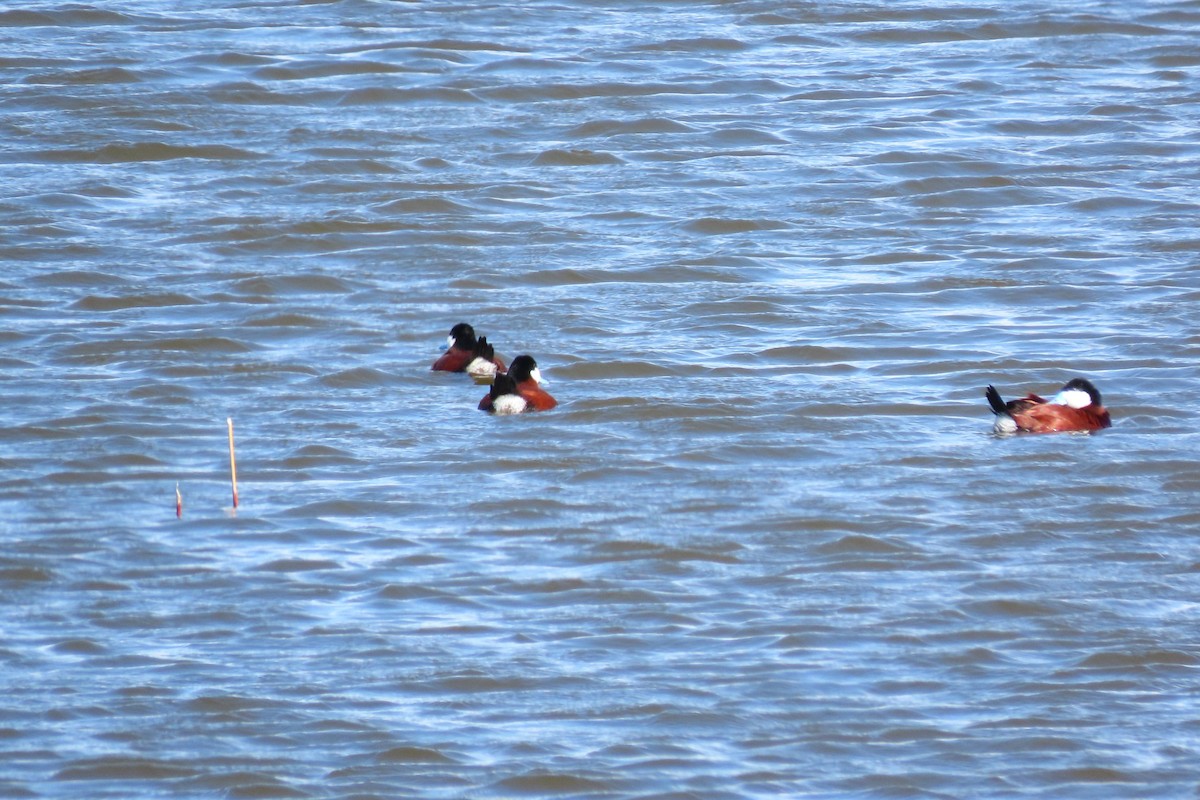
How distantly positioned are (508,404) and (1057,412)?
105 inches

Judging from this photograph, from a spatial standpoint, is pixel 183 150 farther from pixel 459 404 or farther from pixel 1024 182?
pixel 1024 182

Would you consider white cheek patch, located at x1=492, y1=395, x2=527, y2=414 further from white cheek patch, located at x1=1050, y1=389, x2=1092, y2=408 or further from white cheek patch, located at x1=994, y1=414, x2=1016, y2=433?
white cheek patch, located at x1=1050, y1=389, x2=1092, y2=408

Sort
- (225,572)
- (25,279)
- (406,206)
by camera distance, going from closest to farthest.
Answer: (225,572) → (25,279) → (406,206)

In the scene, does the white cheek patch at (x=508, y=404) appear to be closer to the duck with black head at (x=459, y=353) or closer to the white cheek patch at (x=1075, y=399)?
the duck with black head at (x=459, y=353)

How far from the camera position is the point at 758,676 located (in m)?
6.80

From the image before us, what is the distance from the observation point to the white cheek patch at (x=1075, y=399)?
31.0ft

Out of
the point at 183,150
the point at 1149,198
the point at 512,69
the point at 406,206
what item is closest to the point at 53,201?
the point at 183,150

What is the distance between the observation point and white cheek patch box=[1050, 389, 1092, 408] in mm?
9438

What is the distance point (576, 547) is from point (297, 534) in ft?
3.78

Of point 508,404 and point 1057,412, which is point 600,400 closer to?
point 508,404

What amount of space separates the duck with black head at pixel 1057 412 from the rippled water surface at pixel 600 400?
134 mm

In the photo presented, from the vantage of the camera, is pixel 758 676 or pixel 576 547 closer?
pixel 758 676

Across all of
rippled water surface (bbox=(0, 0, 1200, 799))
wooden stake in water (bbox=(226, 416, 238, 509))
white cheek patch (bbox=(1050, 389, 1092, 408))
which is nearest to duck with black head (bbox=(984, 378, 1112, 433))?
white cheek patch (bbox=(1050, 389, 1092, 408))

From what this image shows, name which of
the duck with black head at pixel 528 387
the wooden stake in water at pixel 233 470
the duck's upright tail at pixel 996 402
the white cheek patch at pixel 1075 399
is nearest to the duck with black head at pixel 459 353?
the duck with black head at pixel 528 387
